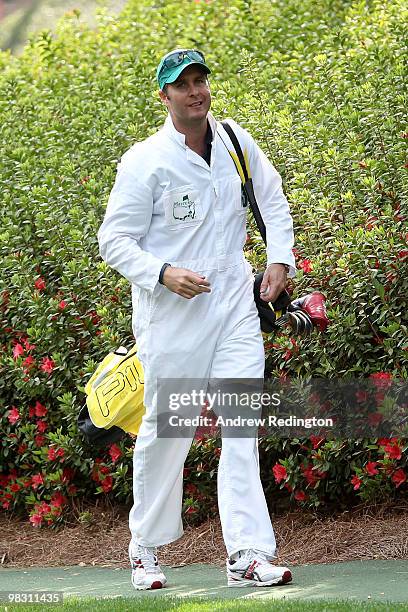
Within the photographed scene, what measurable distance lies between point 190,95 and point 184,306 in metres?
0.94

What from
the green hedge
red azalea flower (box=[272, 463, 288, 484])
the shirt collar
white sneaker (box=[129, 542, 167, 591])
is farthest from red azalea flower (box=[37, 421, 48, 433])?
the shirt collar

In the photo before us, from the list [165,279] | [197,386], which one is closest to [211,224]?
[165,279]

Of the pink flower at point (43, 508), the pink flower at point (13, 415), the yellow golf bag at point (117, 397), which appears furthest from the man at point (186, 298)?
the pink flower at point (13, 415)

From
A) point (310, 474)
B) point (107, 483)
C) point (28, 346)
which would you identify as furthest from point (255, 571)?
point (28, 346)

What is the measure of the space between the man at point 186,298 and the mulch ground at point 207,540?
0.89 m

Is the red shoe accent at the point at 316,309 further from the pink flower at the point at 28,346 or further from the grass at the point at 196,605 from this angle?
the pink flower at the point at 28,346

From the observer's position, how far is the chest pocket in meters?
5.12

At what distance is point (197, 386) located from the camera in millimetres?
5160

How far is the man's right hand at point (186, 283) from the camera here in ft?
15.9

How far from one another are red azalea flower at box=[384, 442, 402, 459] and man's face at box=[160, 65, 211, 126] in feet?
6.31

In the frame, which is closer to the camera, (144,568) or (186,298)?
(186,298)

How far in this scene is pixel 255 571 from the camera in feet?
16.4

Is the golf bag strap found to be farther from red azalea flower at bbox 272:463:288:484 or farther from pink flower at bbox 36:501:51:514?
pink flower at bbox 36:501:51:514

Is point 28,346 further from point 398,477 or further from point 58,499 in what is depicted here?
point 398,477
